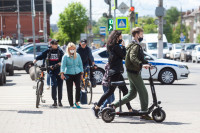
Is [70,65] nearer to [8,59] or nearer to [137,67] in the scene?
[137,67]

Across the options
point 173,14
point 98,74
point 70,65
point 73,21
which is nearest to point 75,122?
point 70,65

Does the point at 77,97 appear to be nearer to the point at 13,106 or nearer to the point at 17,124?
the point at 13,106

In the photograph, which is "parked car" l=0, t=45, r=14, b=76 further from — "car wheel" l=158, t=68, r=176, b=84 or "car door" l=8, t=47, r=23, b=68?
"car wheel" l=158, t=68, r=176, b=84

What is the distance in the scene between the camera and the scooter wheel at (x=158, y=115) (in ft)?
32.4

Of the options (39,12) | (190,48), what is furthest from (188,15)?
(190,48)

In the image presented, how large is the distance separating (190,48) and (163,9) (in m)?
23.7

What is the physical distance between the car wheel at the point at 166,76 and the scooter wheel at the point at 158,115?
11.5m

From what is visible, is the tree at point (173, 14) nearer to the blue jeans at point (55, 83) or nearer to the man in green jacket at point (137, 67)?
the blue jeans at point (55, 83)

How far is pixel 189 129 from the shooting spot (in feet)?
29.8

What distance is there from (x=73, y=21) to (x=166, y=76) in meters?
103

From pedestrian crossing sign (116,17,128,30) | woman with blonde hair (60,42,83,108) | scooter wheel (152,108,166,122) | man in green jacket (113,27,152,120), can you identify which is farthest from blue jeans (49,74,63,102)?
pedestrian crossing sign (116,17,128,30)

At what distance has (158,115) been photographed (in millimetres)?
9906

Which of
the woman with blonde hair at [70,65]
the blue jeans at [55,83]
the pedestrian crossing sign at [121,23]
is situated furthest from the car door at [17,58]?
the woman with blonde hair at [70,65]

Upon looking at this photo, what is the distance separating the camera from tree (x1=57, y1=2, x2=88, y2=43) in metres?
122
